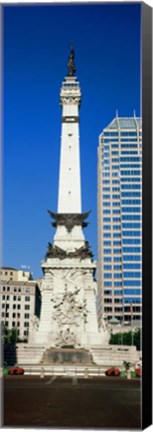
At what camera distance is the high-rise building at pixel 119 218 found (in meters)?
51.8

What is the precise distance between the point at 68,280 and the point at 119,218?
84.4ft

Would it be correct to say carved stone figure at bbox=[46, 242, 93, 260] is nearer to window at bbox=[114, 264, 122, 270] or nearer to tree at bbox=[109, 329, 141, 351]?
tree at bbox=[109, 329, 141, 351]

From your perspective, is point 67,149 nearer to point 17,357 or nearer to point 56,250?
point 56,250

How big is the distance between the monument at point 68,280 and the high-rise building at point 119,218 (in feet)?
61.1

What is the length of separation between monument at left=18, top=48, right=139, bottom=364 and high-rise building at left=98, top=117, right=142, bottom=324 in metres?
18.6

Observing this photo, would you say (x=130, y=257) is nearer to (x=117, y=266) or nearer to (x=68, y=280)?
(x=117, y=266)

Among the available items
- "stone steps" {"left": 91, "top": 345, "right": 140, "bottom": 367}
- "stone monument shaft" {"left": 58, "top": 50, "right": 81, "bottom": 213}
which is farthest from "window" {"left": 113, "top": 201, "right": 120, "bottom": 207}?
"stone steps" {"left": 91, "top": 345, "right": 140, "bottom": 367}

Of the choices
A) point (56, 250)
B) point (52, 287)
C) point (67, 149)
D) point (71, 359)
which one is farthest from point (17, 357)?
point (67, 149)

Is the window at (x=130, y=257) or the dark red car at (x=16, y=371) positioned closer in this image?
the dark red car at (x=16, y=371)

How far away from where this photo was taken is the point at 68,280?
30.9 m

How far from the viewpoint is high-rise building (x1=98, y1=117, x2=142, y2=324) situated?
51.8 m

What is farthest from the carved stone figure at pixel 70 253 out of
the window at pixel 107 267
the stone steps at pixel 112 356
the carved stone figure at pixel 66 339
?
the window at pixel 107 267

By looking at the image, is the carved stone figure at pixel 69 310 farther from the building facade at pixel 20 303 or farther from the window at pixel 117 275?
the window at pixel 117 275

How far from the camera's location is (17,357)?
2808 centimetres
